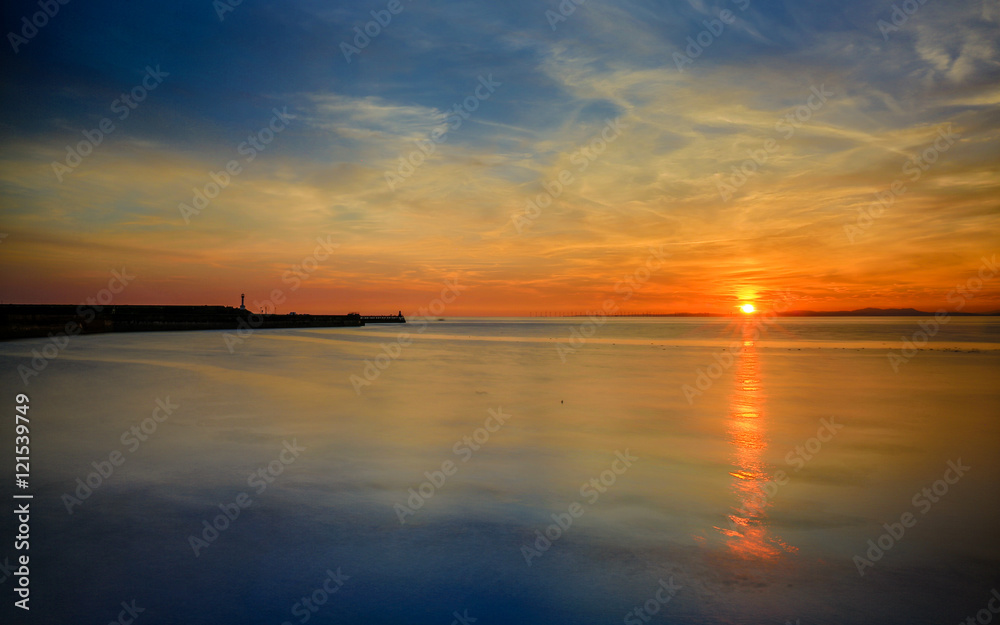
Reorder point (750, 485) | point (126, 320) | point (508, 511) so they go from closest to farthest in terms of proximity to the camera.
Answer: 1. point (508, 511)
2. point (750, 485)
3. point (126, 320)

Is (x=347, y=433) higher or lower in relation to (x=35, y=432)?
higher

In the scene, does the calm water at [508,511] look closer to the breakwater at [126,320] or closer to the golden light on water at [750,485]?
the golden light on water at [750,485]

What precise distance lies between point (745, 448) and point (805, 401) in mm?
7626

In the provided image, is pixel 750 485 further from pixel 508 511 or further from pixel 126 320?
pixel 126 320

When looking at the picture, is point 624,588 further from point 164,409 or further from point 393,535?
point 164,409

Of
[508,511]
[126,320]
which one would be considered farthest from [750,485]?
[126,320]

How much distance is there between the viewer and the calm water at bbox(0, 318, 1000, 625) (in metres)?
4.92

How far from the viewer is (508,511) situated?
7141 mm

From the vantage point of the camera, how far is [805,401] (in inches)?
664

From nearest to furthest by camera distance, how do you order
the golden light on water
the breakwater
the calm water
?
the calm water < the golden light on water < the breakwater

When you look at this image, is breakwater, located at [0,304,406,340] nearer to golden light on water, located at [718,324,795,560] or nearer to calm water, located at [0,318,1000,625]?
calm water, located at [0,318,1000,625]

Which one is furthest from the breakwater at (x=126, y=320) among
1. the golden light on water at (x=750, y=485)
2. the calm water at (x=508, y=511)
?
the golden light on water at (x=750, y=485)

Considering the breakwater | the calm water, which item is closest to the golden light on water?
the calm water

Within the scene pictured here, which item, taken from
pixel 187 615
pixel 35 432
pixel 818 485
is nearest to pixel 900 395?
pixel 818 485
